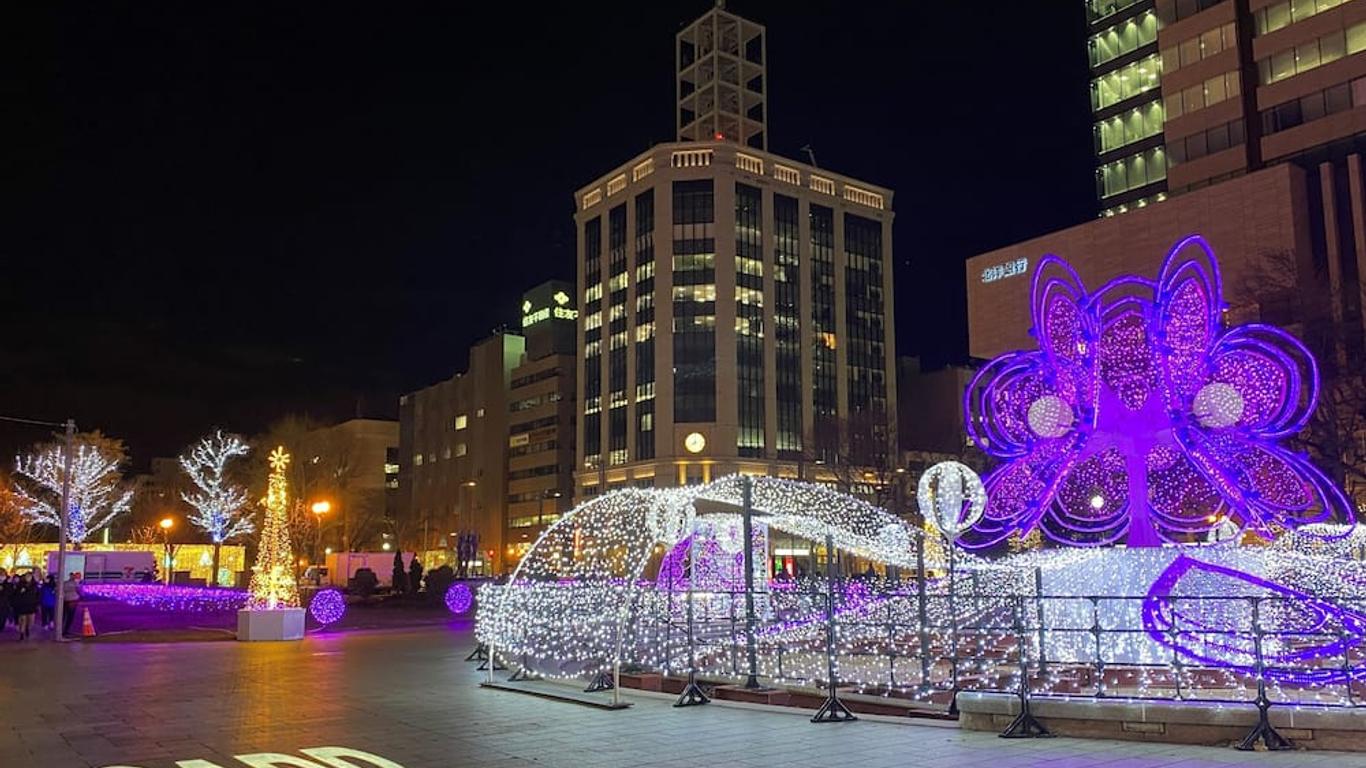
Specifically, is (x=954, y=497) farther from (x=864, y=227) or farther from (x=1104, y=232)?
(x=864, y=227)

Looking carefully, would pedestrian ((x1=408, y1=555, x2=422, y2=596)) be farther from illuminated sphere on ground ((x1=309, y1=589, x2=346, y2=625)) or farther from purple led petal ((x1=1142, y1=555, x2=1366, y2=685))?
purple led petal ((x1=1142, y1=555, x2=1366, y2=685))

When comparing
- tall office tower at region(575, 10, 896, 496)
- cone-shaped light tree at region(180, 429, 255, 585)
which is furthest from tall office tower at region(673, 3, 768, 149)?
cone-shaped light tree at region(180, 429, 255, 585)

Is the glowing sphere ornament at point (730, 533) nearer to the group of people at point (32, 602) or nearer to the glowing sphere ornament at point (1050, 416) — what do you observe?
the glowing sphere ornament at point (1050, 416)

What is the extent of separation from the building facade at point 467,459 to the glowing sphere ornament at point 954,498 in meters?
96.3

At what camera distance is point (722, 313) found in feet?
321

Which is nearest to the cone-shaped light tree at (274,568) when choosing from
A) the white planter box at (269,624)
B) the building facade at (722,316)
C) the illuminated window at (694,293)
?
the white planter box at (269,624)

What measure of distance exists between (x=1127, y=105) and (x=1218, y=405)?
218 feet

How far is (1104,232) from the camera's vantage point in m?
69.4

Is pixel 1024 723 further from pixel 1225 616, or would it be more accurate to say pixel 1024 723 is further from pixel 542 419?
pixel 542 419

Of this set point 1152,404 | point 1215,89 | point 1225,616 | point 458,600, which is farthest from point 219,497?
point 1215,89

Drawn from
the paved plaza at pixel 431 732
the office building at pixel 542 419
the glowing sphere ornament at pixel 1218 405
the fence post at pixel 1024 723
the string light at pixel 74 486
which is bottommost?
the paved plaza at pixel 431 732

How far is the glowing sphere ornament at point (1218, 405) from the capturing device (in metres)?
15.7

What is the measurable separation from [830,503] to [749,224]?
82.4 meters

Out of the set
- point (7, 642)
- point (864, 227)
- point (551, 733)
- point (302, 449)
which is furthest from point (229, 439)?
point (864, 227)
